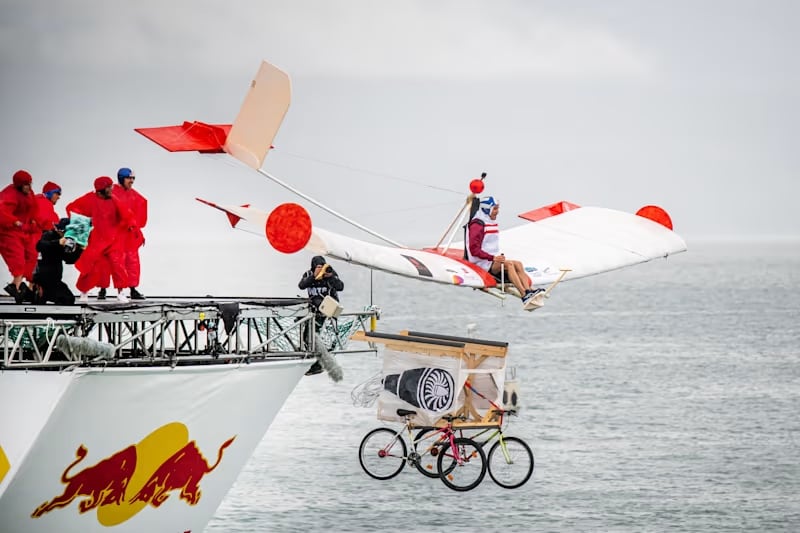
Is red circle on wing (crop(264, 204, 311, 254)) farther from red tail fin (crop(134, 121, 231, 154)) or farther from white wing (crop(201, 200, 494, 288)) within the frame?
red tail fin (crop(134, 121, 231, 154))

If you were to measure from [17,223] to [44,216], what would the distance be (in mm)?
757

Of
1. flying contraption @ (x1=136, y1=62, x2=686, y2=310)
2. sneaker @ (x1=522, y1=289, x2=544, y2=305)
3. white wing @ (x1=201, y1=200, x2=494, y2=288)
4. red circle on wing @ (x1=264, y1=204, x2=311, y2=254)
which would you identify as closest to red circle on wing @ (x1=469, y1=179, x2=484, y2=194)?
flying contraption @ (x1=136, y1=62, x2=686, y2=310)

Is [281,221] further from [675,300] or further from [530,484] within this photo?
[675,300]

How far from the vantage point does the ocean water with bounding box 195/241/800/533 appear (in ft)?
136

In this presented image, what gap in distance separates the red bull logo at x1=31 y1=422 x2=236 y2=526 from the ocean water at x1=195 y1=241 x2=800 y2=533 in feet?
28.8

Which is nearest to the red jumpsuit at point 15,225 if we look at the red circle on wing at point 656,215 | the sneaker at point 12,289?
the sneaker at point 12,289

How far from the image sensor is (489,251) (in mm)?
32562

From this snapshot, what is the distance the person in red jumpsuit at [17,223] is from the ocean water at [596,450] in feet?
35.5

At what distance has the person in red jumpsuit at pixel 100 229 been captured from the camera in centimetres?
2788

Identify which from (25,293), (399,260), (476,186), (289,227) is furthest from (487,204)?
(25,293)

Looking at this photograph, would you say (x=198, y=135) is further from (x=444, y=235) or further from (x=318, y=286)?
(x=444, y=235)

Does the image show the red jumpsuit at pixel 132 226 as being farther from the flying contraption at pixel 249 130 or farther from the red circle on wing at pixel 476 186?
the red circle on wing at pixel 476 186

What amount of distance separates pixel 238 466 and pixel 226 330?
4176 millimetres

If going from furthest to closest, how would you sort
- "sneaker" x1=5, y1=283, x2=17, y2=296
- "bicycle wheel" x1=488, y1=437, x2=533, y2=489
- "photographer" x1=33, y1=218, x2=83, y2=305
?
"bicycle wheel" x1=488, y1=437, x2=533, y2=489 → "sneaker" x1=5, y1=283, x2=17, y2=296 → "photographer" x1=33, y1=218, x2=83, y2=305
